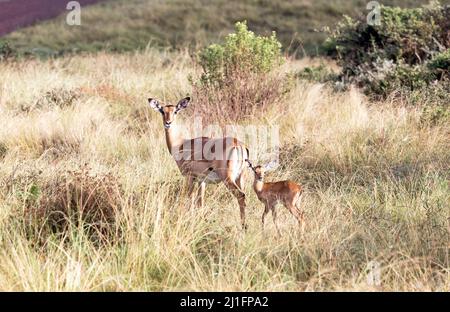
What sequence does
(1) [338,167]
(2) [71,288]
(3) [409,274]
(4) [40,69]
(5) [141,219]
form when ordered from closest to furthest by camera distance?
(2) [71,288]
(3) [409,274]
(5) [141,219]
(1) [338,167]
(4) [40,69]

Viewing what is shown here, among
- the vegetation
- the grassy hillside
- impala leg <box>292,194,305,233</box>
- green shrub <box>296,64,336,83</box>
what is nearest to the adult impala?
the vegetation

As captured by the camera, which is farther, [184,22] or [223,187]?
[184,22]

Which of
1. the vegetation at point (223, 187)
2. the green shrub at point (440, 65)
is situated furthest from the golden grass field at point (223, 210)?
the green shrub at point (440, 65)

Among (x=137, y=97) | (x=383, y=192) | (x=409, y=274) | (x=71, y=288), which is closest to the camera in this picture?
(x=71, y=288)

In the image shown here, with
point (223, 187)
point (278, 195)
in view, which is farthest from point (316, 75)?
point (278, 195)

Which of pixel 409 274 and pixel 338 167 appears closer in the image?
pixel 409 274

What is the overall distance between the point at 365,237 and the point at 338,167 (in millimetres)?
2677

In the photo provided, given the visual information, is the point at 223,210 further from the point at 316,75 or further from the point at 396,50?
the point at 316,75

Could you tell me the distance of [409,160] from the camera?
8141 millimetres

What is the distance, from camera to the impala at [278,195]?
5926 millimetres

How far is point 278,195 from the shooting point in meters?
6.02

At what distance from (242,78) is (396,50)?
3556 mm
